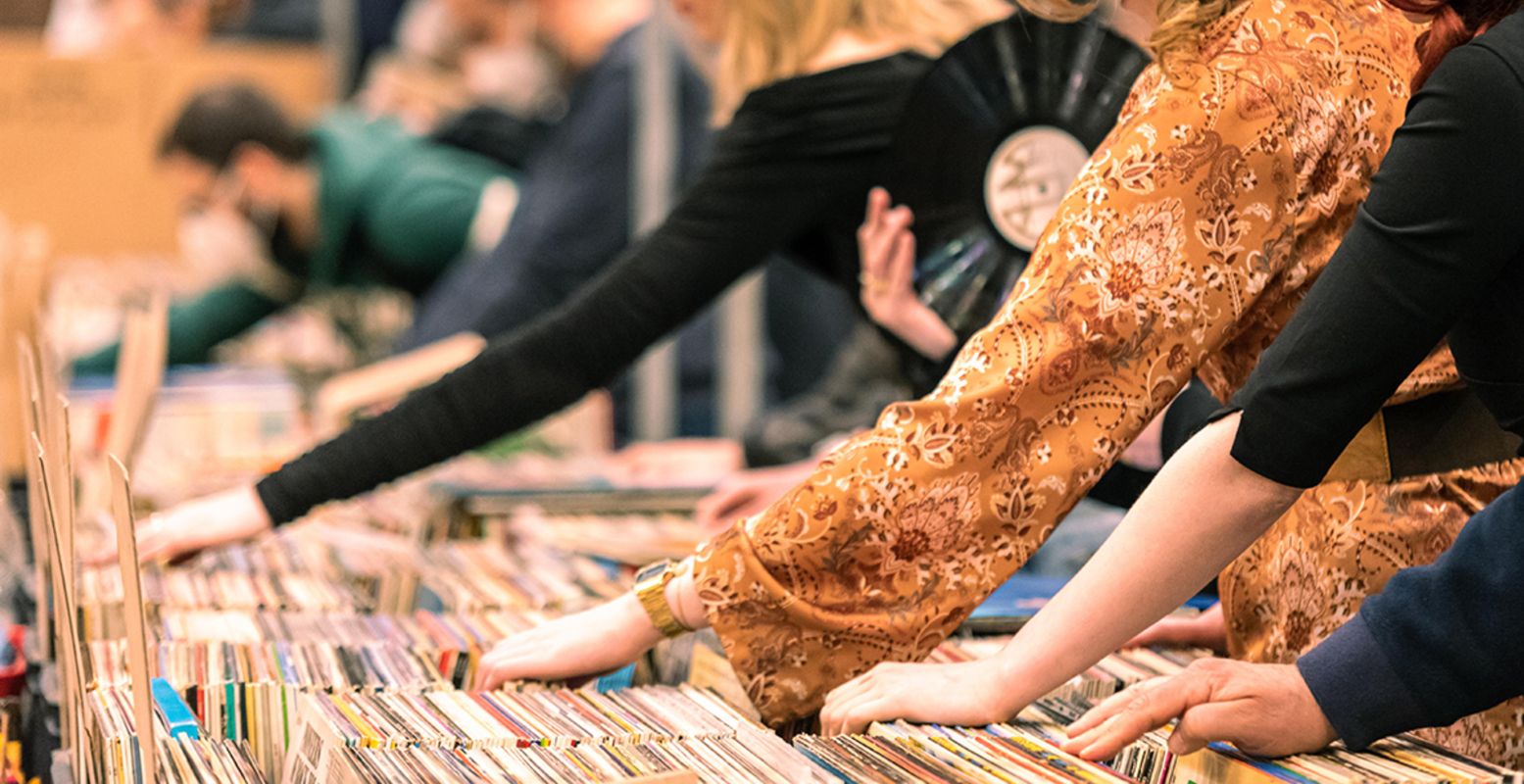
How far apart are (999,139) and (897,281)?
192 millimetres

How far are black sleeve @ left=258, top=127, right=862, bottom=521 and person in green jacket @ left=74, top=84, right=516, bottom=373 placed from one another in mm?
2397

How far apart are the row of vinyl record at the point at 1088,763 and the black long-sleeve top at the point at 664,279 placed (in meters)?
0.79

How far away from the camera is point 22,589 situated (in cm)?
192

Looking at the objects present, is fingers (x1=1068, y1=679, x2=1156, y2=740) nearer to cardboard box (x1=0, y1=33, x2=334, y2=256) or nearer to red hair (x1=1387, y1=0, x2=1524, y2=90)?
red hair (x1=1387, y1=0, x2=1524, y2=90)

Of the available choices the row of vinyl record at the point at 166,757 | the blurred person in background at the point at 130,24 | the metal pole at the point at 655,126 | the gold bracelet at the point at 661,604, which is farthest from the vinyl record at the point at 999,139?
the blurred person in background at the point at 130,24

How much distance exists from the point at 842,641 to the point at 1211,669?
0.30 metres

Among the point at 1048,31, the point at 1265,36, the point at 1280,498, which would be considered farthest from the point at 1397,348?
the point at 1048,31

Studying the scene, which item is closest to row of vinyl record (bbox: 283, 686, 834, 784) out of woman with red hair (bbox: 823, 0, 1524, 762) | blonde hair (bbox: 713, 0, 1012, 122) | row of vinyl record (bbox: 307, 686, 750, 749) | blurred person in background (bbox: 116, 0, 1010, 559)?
row of vinyl record (bbox: 307, 686, 750, 749)

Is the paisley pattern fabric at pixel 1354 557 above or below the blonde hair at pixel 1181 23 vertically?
below

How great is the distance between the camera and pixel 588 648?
1.27 m

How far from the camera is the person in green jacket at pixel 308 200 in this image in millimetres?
4145

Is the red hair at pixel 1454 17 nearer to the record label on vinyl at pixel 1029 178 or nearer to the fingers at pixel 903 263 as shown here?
the record label on vinyl at pixel 1029 178

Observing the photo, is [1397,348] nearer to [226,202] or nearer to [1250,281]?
[1250,281]

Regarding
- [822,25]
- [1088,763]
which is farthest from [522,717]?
[822,25]
